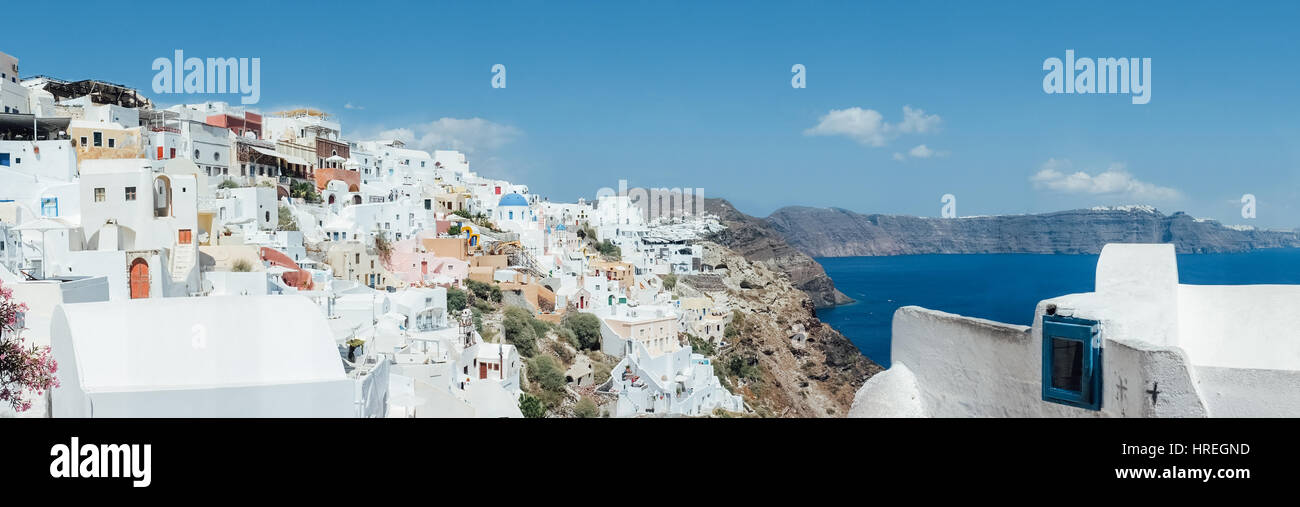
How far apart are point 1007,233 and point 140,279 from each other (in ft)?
357

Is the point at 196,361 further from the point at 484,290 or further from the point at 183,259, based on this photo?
the point at 484,290

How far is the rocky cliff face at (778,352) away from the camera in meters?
29.7

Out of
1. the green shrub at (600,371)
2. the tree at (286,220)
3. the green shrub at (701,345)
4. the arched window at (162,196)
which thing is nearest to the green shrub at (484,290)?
the green shrub at (600,371)

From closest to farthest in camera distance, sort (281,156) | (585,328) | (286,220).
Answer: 1. (286,220)
2. (585,328)
3. (281,156)

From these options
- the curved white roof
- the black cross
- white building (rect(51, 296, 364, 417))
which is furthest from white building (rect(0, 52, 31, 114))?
the black cross

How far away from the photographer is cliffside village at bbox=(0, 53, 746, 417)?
5.03m

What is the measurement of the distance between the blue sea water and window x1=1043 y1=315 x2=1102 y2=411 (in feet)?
116

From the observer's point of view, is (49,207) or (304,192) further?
(304,192)

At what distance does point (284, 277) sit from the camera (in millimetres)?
14859

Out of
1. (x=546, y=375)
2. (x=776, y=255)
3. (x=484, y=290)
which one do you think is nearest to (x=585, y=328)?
(x=484, y=290)

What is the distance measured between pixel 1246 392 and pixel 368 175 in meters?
31.1

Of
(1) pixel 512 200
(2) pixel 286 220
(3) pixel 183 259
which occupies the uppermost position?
(1) pixel 512 200
